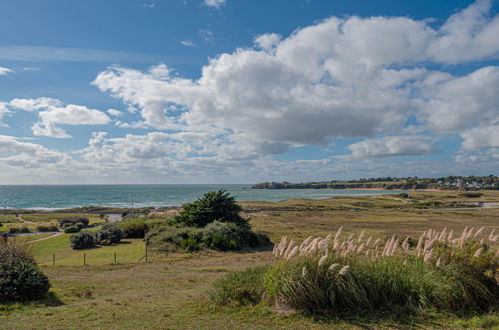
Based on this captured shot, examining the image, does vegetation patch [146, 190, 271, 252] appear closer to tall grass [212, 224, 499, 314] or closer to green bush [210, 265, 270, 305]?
green bush [210, 265, 270, 305]

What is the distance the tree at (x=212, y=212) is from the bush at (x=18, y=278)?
58.4ft

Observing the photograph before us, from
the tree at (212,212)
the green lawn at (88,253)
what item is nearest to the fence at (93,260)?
the green lawn at (88,253)

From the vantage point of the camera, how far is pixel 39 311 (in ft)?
28.7

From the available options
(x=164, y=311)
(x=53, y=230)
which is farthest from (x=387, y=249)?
(x=53, y=230)

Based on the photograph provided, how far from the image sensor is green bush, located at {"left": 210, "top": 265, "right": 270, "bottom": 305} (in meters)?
8.38

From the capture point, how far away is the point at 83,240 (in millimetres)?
25312

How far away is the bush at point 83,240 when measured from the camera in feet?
82.3

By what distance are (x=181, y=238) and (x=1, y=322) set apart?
1716 centimetres

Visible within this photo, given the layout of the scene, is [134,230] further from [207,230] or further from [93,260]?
[93,260]

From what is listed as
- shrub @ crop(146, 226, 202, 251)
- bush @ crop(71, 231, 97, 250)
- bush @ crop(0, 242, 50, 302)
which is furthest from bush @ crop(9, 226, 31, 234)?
bush @ crop(0, 242, 50, 302)

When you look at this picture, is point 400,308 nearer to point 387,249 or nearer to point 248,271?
point 387,249

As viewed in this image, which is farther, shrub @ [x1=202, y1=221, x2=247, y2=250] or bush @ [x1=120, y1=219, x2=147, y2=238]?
bush @ [x1=120, y1=219, x2=147, y2=238]

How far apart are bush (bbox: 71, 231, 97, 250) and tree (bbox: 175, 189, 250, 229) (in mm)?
7355

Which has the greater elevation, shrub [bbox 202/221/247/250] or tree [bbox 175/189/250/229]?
tree [bbox 175/189/250/229]
